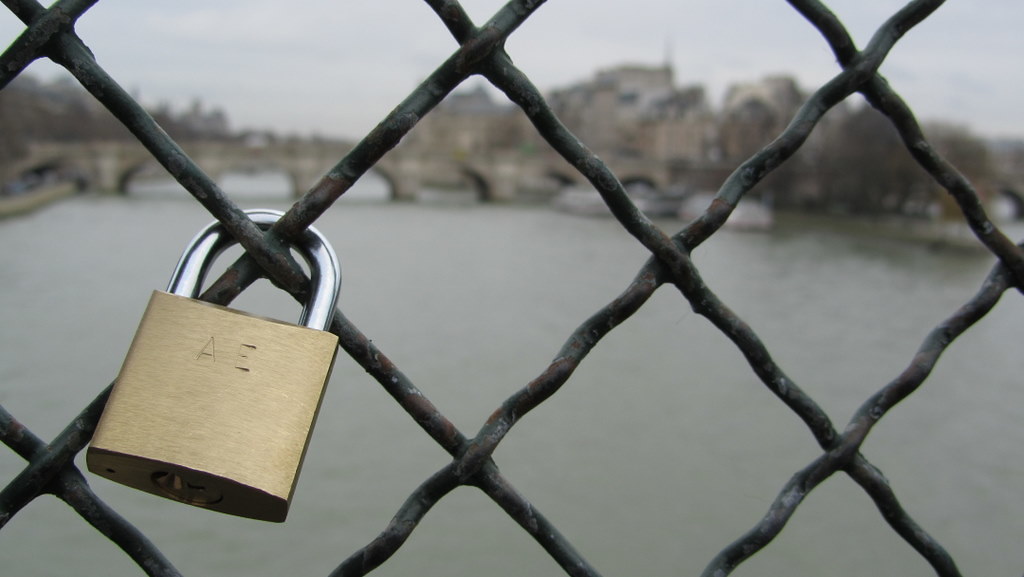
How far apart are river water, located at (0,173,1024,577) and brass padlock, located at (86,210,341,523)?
21.3 inches

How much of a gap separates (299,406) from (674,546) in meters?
2.98

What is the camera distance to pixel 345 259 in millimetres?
9961

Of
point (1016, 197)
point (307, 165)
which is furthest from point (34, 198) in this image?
point (1016, 197)

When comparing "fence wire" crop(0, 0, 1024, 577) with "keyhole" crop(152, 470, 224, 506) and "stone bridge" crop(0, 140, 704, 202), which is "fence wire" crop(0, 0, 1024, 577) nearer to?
"keyhole" crop(152, 470, 224, 506)

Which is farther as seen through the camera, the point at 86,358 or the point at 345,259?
the point at 345,259

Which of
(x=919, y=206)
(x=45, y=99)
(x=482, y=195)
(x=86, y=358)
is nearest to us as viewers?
(x=86, y=358)

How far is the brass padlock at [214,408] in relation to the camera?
1.20 feet

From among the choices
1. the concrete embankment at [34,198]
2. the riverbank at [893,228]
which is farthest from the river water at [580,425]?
the riverbank at [893,228]

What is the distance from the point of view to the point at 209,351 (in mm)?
388

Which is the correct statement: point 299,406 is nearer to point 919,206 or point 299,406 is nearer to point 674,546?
point 674,546

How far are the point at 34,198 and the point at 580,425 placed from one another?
14209 mm

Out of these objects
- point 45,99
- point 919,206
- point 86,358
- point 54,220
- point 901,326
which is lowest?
point 86,358

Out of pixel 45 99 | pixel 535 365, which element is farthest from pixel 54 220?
pixel 45 99

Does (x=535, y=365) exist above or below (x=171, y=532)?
above
